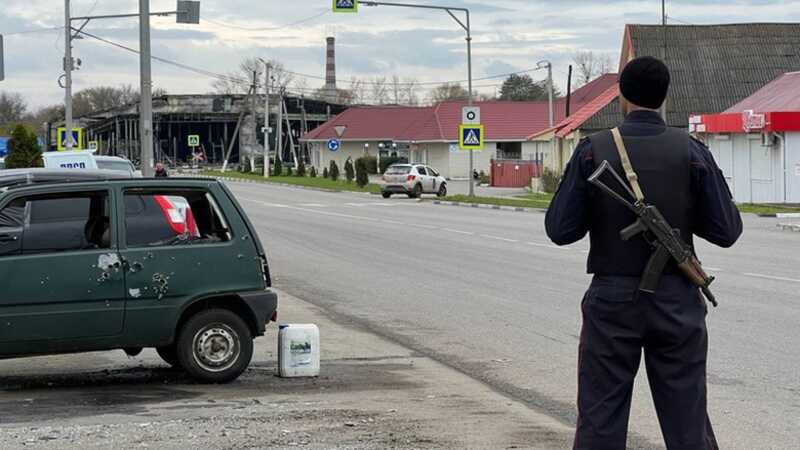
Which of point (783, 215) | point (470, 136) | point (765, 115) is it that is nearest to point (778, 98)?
point (765, 115)

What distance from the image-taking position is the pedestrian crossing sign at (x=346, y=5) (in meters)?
38.0

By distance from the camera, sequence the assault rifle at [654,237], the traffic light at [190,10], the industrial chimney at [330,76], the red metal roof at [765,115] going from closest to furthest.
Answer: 1. the assault rifle at [654,237]
2. the traffic light at [190,10]
3. the red metal roof at [765,115]
4. the industrial chimney at [330,76]

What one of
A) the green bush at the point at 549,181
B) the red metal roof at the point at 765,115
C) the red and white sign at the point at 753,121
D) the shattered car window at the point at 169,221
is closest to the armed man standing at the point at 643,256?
Result: the shattered car window at the point at 169,221

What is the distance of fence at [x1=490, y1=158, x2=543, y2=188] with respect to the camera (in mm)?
68375

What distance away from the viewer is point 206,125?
5012 inches

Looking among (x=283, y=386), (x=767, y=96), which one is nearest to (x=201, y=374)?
(x=283, y=386)

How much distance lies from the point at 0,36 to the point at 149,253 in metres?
12.8

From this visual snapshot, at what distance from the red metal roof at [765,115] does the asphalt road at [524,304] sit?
804cm

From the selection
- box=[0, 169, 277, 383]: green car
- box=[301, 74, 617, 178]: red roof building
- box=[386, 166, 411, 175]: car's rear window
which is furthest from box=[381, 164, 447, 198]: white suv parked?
box=[0, 169, 277, 383]: green car

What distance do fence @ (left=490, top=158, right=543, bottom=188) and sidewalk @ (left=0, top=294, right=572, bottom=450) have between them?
57.1m

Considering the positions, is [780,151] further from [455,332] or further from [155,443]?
[155,443]

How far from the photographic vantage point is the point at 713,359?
10672mm

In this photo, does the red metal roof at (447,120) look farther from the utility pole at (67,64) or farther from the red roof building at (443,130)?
the utility pole at (67,64)

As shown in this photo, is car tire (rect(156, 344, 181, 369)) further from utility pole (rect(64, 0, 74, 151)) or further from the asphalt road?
utility pole (rect(64, 0, 74, 151))
